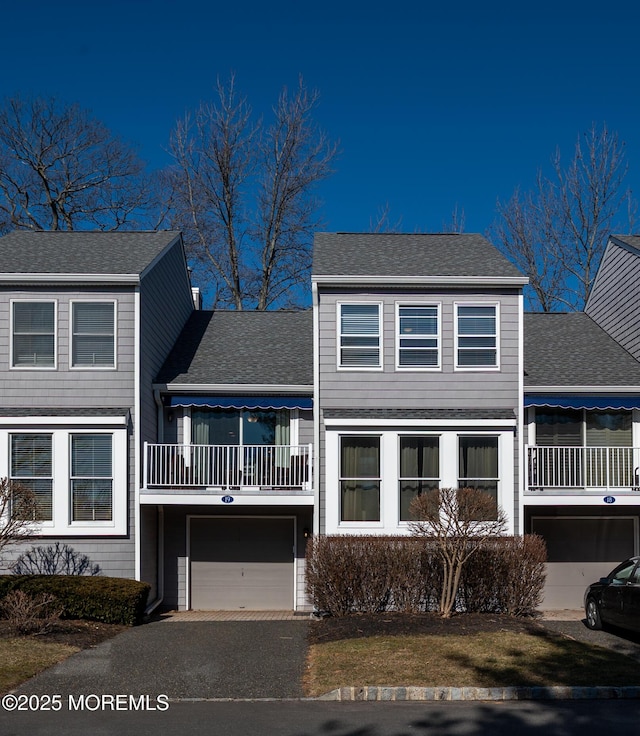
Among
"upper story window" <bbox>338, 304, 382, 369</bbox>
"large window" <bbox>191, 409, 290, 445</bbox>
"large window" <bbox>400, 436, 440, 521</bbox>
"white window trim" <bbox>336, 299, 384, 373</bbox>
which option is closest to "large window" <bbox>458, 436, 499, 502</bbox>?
"large window" <bbox>400, 436, 440, 521</bbox>

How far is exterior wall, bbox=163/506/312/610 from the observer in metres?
19.8

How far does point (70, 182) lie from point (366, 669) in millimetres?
27676

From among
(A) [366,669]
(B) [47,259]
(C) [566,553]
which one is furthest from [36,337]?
(C) [566,553]

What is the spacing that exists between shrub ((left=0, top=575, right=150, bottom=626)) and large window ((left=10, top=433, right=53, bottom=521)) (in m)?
1.67

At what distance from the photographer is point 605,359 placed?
21.5m

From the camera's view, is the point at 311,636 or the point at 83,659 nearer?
the point at 83,659

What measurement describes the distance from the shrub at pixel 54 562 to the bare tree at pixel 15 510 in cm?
61

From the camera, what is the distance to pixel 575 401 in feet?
65.4

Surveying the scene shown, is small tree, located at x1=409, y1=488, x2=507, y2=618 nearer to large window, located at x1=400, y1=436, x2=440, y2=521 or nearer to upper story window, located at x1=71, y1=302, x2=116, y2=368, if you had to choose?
large window, located at x1=400, y1=436, x2=440, y2=521

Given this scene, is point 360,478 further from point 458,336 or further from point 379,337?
point 458,336

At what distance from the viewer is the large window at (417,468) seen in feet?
60.0

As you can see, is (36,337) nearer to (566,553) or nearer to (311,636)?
(311,636)

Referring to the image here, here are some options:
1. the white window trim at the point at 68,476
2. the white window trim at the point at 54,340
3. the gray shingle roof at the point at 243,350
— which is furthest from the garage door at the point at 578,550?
the white window trim at the point at 54,340

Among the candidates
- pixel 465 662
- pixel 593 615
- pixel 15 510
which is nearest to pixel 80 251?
pixel 15 510
